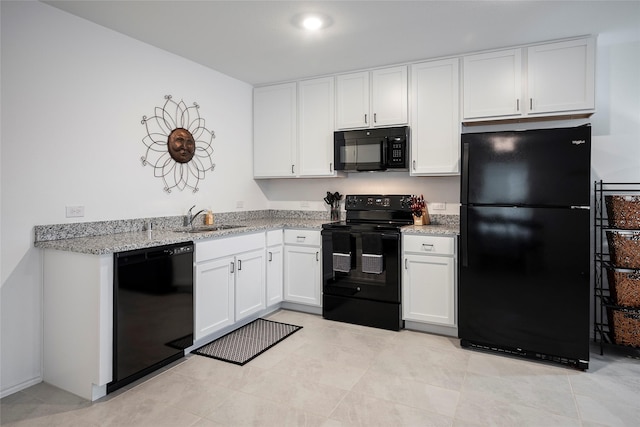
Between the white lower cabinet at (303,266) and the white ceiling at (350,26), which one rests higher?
the white ceiling at (350,26)

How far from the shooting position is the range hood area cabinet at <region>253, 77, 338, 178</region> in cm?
403

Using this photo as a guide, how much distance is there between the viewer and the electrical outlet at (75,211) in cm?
264

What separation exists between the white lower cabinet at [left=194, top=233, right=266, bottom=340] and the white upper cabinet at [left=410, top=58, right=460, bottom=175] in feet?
5.59

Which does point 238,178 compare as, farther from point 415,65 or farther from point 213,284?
point 415,65

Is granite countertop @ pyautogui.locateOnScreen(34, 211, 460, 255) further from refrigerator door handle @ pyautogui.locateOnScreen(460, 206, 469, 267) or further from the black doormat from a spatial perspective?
the black doormat

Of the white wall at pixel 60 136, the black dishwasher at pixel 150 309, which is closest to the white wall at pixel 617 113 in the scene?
the black dishwasher at pixel 150 309

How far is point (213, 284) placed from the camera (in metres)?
3.05

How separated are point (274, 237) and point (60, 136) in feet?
6.32

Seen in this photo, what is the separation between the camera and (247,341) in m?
3.18

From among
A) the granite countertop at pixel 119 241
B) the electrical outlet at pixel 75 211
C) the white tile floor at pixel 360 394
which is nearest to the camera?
the white tile floor at pixel 360 394

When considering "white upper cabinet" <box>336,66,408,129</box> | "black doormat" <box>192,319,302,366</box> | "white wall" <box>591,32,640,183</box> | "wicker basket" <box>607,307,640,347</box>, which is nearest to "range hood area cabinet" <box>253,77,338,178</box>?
"white upper cabinet" <box>336,66,408,129</box>

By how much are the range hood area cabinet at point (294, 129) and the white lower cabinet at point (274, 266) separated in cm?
81

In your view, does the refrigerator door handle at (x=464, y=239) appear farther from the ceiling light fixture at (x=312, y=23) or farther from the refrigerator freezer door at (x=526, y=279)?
the ceiling light fixture at (x=312, y=23)

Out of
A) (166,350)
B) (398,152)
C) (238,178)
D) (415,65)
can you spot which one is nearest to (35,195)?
(166,350)
